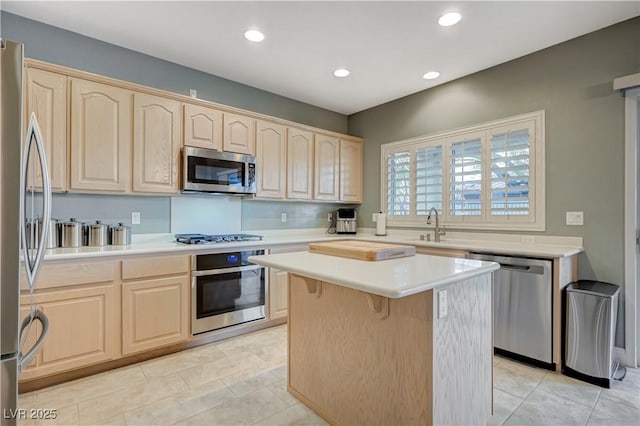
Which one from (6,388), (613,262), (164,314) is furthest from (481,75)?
(6,388)

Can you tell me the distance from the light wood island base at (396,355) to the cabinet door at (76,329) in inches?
59.2

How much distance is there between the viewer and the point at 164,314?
8.69 feet

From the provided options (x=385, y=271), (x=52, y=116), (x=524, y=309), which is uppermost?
(x=52, y=116)

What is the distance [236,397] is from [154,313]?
1021mm

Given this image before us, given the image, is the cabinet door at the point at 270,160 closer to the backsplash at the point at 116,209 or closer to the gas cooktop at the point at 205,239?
the gas cooktop at the point at 205,239

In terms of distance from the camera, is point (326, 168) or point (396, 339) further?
point (326, 168)

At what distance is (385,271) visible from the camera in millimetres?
1474

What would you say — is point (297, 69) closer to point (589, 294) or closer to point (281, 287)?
point (281, 287)

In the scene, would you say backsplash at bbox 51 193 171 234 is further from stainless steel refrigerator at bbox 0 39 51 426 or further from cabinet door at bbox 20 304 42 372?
stainless steel refrigerator at bbox 0 39 51 426

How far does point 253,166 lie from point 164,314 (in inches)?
66.1

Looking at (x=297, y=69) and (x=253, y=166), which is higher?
(x=297, y=69)

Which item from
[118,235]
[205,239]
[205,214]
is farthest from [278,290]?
[118,235]

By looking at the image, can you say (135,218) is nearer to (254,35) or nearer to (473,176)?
(254,35)

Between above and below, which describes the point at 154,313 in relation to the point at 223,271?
below
